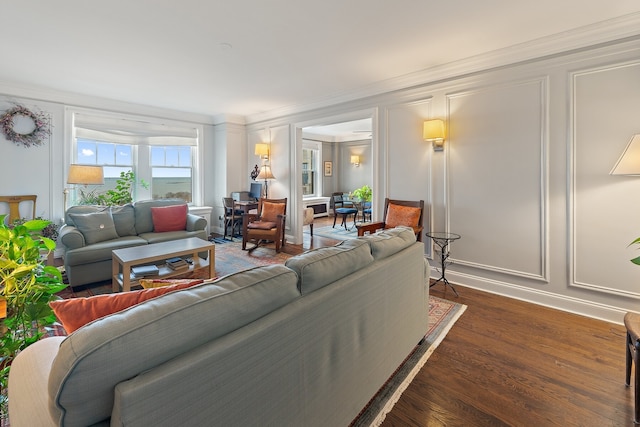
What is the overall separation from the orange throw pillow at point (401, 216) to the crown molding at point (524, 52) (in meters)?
1.53

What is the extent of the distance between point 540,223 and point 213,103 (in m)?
4.99

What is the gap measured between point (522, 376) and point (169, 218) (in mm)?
4285

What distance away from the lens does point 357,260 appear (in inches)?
59.5

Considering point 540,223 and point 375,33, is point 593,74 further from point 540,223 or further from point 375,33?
point 375,33

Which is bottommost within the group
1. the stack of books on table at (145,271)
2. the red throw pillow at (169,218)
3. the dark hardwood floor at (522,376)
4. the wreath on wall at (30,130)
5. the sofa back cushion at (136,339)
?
the dark hardwood floor at (522,376)

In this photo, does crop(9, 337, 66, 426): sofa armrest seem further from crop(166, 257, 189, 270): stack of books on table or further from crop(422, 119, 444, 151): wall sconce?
crop(422, 119, 444, 151): wall sconce

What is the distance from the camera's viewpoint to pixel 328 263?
135 cm

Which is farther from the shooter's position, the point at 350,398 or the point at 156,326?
the point at 350,398

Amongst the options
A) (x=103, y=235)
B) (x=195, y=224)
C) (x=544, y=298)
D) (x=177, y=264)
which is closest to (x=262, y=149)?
(x=195, y=224)

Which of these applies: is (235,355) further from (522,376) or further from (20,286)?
(522,376)

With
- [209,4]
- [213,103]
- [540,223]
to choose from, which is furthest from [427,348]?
[213,103]

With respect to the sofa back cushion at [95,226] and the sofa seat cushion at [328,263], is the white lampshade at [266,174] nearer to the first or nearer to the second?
the sofa back cushion at [95,226]

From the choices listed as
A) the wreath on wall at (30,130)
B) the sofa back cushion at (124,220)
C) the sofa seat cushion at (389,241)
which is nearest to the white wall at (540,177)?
the sofa seat cushion at (389,241)

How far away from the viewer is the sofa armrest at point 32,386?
0.84m
